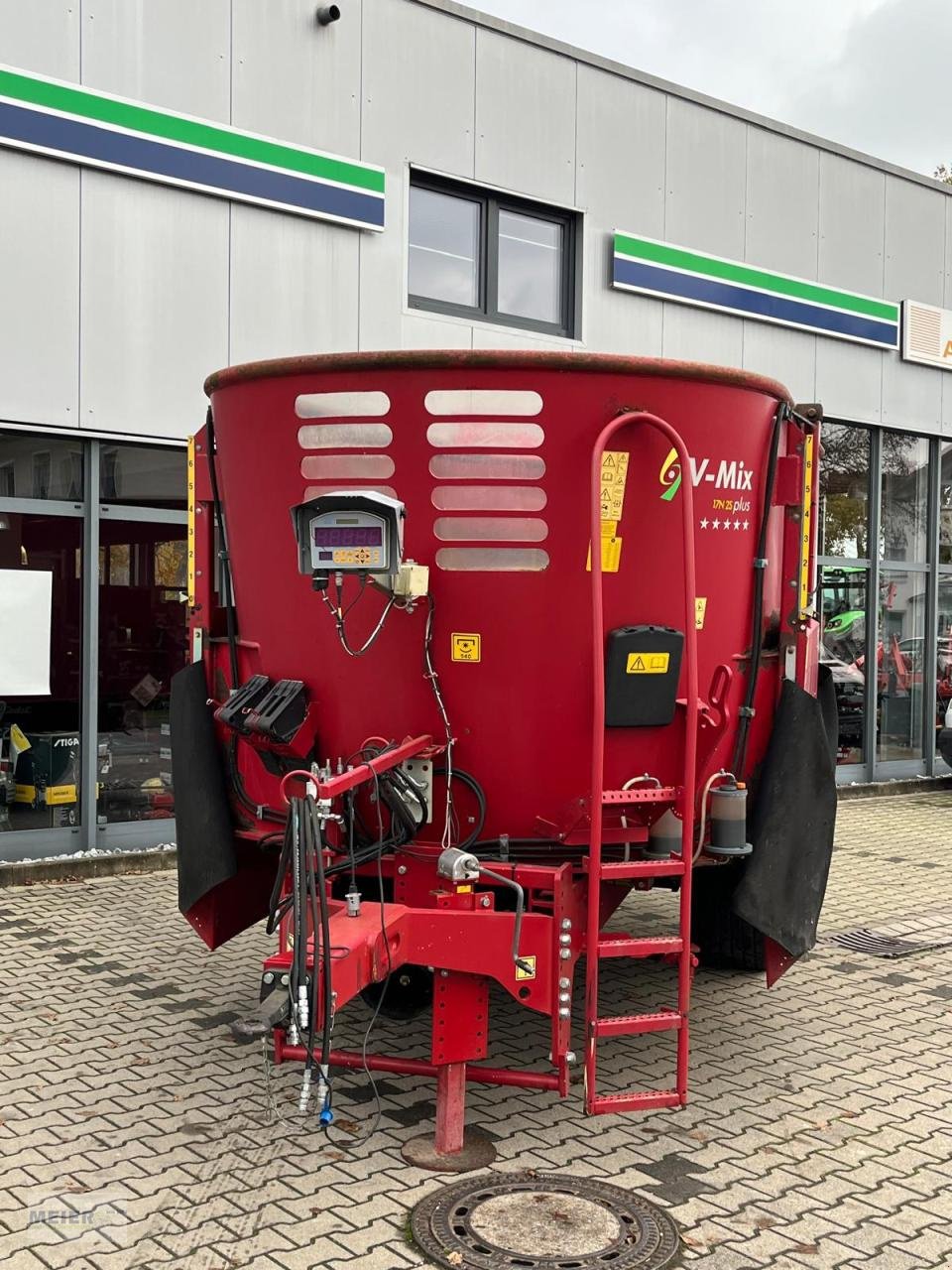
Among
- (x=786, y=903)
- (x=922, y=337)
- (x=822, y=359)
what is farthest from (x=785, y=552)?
(x=922, y=337)

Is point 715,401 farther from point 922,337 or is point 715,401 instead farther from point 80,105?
point 922,337

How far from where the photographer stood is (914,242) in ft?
41.4

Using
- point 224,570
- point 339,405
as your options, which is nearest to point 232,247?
point 224,570

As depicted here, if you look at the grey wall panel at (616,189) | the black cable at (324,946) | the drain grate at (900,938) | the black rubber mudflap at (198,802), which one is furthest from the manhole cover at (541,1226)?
the grey wall panel at (616,189)

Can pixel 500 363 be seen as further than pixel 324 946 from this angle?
Yes

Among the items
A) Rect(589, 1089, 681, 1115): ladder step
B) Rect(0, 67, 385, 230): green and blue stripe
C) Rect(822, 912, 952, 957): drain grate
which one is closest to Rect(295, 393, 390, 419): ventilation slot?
Rect(589, 1089, 681, 1115): ladder step

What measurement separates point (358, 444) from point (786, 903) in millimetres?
2194

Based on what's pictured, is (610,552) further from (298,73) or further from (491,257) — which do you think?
(491,257)

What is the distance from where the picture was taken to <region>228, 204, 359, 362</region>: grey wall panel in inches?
327

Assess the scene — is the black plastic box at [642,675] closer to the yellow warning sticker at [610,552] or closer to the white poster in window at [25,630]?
the yellow warning sticker at [610,552]

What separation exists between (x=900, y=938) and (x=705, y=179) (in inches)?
253

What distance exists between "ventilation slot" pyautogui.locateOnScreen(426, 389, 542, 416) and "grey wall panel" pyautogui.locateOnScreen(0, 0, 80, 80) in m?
4.58

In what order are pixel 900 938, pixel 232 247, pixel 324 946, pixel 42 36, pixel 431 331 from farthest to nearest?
pixel 431 331, pixel 232 247, pixel 42 36, pixel 900 938, pixel 324 946

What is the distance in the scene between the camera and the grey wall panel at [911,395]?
12391mm
